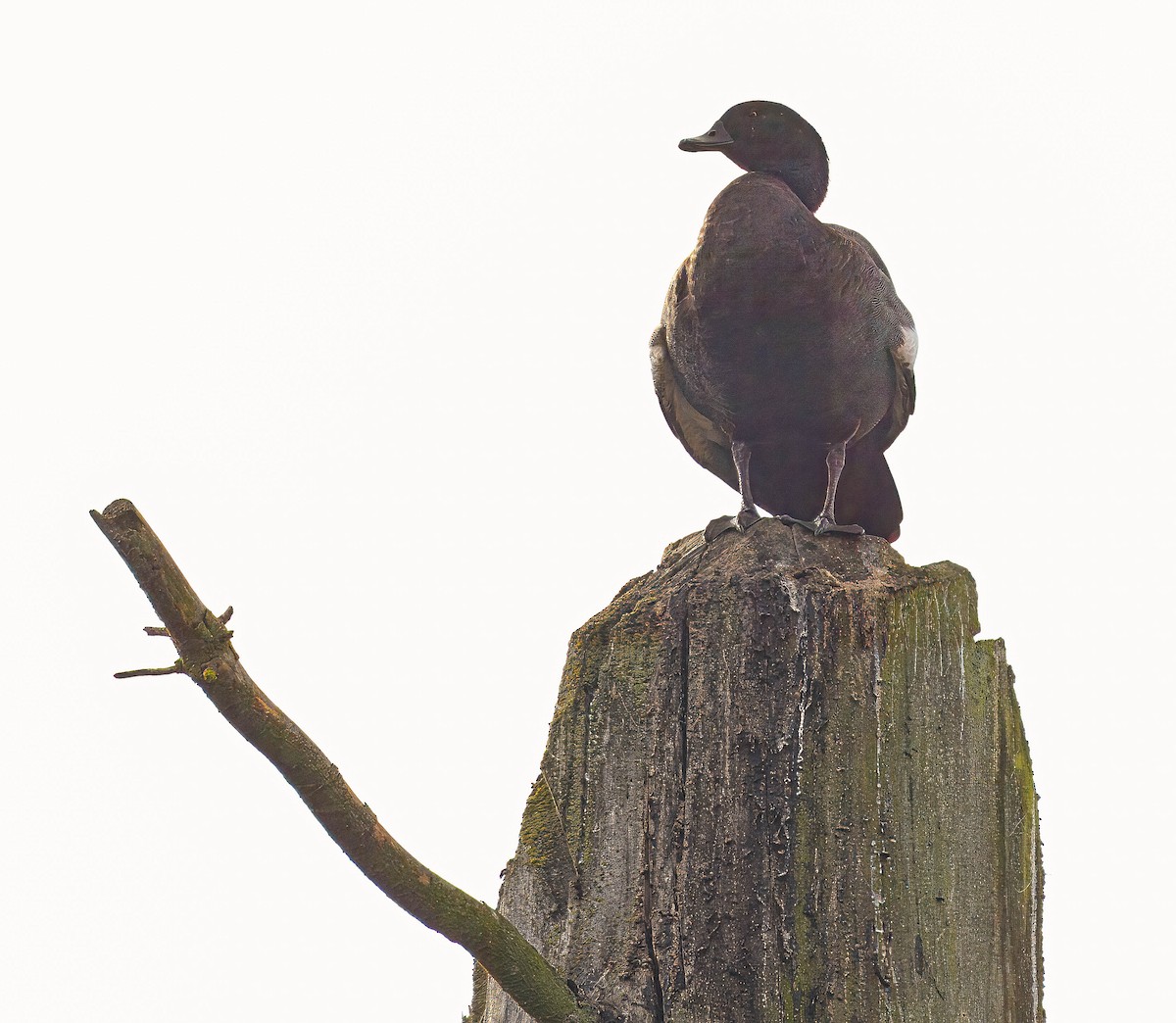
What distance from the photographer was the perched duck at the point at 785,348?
4.22 meters

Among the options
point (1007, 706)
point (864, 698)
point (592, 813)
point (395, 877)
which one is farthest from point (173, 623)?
point (1007, 706)

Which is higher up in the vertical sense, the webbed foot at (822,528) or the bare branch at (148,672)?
the webbed foot at (822,528)

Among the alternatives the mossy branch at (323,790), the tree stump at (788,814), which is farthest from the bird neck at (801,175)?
the mossy branch at (323,790)

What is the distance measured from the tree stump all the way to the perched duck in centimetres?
128

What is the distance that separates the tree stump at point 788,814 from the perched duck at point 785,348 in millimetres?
1276

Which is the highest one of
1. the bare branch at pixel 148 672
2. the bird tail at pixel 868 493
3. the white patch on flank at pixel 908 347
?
the white patch on flank at pixel 908 347

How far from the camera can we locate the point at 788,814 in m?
2.69

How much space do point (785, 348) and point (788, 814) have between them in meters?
1.85

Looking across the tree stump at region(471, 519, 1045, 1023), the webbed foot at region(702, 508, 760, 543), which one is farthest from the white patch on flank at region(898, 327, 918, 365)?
the tree stump at region(471, 519, 1045, 1023)

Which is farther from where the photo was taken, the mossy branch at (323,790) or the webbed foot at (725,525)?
the webbed foot at (725,525)

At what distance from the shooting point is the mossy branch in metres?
2.15

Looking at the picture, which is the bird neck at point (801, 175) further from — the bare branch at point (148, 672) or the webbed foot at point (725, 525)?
the bare branch at point (148, 672)

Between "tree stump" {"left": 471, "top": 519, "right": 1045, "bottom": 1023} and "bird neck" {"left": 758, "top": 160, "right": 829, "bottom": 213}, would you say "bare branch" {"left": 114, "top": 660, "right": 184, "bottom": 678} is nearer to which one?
"tree stump" {"left": 471, "top": 519, "right": 1045, "bottom": 1023}

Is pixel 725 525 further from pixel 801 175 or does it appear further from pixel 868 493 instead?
pixel 801 175
